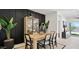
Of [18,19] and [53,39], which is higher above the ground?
[18,19]

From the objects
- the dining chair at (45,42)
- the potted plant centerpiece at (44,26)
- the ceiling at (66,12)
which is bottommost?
the dining chair at (45,42)

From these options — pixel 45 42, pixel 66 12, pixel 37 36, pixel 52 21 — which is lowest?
pixel 45 42

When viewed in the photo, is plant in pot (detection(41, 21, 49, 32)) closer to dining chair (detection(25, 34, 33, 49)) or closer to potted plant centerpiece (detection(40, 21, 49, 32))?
potted plant centerpiece (detection(40, 21, 49, 32))

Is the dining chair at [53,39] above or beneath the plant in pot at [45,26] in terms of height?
beneath

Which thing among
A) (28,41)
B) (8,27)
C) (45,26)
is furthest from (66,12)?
(8,27)

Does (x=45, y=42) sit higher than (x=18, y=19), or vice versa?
(x=18, y=19)

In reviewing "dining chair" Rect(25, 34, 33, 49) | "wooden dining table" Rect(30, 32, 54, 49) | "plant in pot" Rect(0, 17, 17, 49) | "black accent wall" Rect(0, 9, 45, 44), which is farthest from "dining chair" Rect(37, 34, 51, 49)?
"plant in pot" Rect(0, 17, 17, 49)

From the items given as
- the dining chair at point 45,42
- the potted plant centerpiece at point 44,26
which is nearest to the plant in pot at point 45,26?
the potted plant centerpiece at point 44,26

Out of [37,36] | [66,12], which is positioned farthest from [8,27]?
[66,12]

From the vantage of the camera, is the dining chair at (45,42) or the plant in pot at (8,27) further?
the dining chair at (45,42)

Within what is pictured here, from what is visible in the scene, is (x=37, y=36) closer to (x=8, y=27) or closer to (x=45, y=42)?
(x=45, y=42)

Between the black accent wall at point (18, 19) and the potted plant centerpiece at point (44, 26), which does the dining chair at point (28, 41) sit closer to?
the black accent wall at point (18, 19)

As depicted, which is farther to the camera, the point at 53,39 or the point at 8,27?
the point at 53,39

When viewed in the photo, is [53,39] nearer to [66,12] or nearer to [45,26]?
[45,26]
